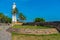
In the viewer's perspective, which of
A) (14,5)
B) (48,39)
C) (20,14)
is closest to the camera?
(48,39)

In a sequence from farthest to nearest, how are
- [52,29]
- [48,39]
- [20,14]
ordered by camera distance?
[20,14] → [52,29] → [48,39]

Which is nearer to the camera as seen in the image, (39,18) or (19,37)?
(19,37)

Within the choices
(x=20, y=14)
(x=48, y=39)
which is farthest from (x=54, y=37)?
(x=20, y=14)

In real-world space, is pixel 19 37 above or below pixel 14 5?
below

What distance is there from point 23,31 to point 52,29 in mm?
3070

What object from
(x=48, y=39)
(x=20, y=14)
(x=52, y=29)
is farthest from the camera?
(x=20, y=14)

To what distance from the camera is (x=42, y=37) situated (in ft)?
55.7

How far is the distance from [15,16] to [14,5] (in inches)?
133

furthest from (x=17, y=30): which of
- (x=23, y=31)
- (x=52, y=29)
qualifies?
(x=52, y=29)

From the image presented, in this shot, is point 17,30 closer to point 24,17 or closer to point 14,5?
point 14,5

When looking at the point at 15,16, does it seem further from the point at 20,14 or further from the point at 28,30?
the point at 28,30

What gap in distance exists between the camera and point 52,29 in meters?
20.9

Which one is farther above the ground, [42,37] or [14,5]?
[14,5]

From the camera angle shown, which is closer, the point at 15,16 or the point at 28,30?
the point at 28,30
